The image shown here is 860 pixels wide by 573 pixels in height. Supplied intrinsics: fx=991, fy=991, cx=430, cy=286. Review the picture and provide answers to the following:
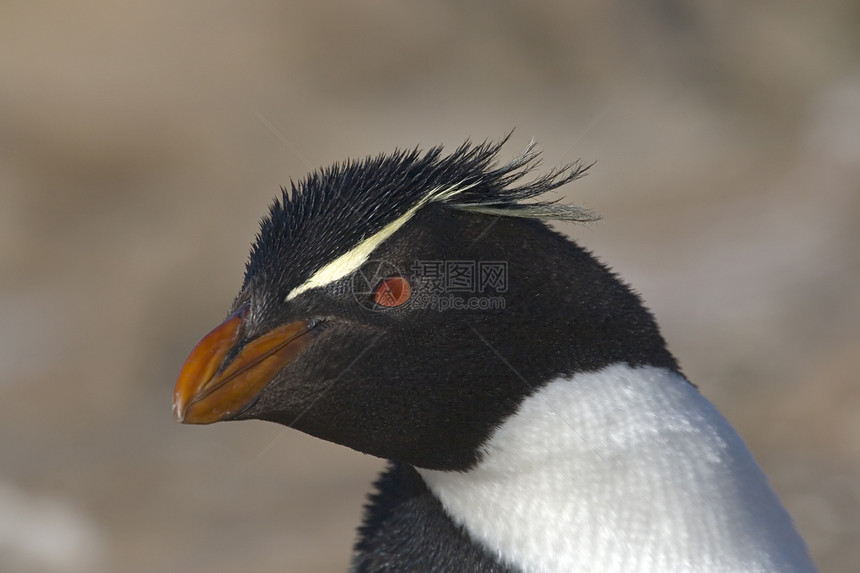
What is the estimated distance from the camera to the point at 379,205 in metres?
2.29

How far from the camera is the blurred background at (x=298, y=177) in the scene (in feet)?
22.7

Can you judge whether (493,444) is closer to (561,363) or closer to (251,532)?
(561,363)

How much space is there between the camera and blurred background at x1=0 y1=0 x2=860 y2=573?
6.92m

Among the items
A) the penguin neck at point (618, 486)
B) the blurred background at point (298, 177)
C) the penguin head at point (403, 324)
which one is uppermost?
the blurred background at point (298, 177)

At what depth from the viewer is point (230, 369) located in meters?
2.25

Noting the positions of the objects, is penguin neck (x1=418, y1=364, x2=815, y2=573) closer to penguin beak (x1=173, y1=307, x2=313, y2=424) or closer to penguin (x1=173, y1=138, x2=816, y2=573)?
penguin (x1=173, y1=138, x2=816, y2=573)

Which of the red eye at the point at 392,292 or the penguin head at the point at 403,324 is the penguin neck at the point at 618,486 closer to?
the penguin head at the point at 403,324

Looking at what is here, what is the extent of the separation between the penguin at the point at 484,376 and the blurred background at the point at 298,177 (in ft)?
14.4

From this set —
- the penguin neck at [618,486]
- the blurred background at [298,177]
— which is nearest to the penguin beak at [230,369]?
the penguin neck at [618,486]

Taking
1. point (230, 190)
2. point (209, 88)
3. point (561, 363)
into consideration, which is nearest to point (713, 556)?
point (561, 363)

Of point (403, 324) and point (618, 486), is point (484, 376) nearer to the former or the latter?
point (403, 324)

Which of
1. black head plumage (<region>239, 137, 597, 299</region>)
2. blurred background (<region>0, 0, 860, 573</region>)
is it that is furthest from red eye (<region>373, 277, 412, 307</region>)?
blurred background (<region>0, 0, 860, 573</region>)

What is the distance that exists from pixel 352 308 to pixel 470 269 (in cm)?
29

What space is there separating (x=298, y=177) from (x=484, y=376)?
6.12 m
